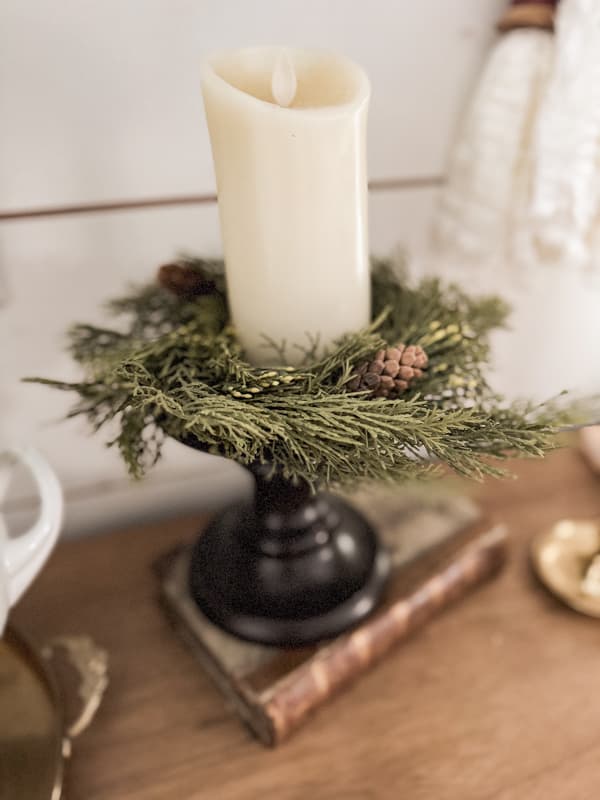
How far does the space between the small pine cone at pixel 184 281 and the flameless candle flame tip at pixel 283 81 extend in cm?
12

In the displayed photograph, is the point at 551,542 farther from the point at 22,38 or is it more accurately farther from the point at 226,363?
the point at 22,38

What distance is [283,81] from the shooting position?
30 centimetres

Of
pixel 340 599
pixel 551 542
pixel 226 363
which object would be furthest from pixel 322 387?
pixel 551 542

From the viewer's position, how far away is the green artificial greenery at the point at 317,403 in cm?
29

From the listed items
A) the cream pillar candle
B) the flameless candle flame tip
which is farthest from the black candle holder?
the flameless candle flame tip

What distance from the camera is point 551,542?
0.50 meters

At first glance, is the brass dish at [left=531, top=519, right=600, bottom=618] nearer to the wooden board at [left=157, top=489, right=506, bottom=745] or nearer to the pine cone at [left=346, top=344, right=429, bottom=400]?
the wooden board at [left=157, top=489, right=506, bottom=745]

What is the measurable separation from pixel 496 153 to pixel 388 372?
0.24 metres

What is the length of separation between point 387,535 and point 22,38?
0.44 meters

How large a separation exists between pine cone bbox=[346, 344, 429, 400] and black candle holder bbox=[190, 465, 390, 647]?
0.34 feet

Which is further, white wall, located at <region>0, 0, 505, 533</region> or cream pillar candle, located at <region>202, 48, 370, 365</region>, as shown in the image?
white wall, located at <region>0, 0, 505, 533</region>

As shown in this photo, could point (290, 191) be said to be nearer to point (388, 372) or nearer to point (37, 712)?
point (388, 372)

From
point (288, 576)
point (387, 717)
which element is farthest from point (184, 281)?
point (387, 717)

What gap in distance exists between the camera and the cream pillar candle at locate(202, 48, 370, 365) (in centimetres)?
29
